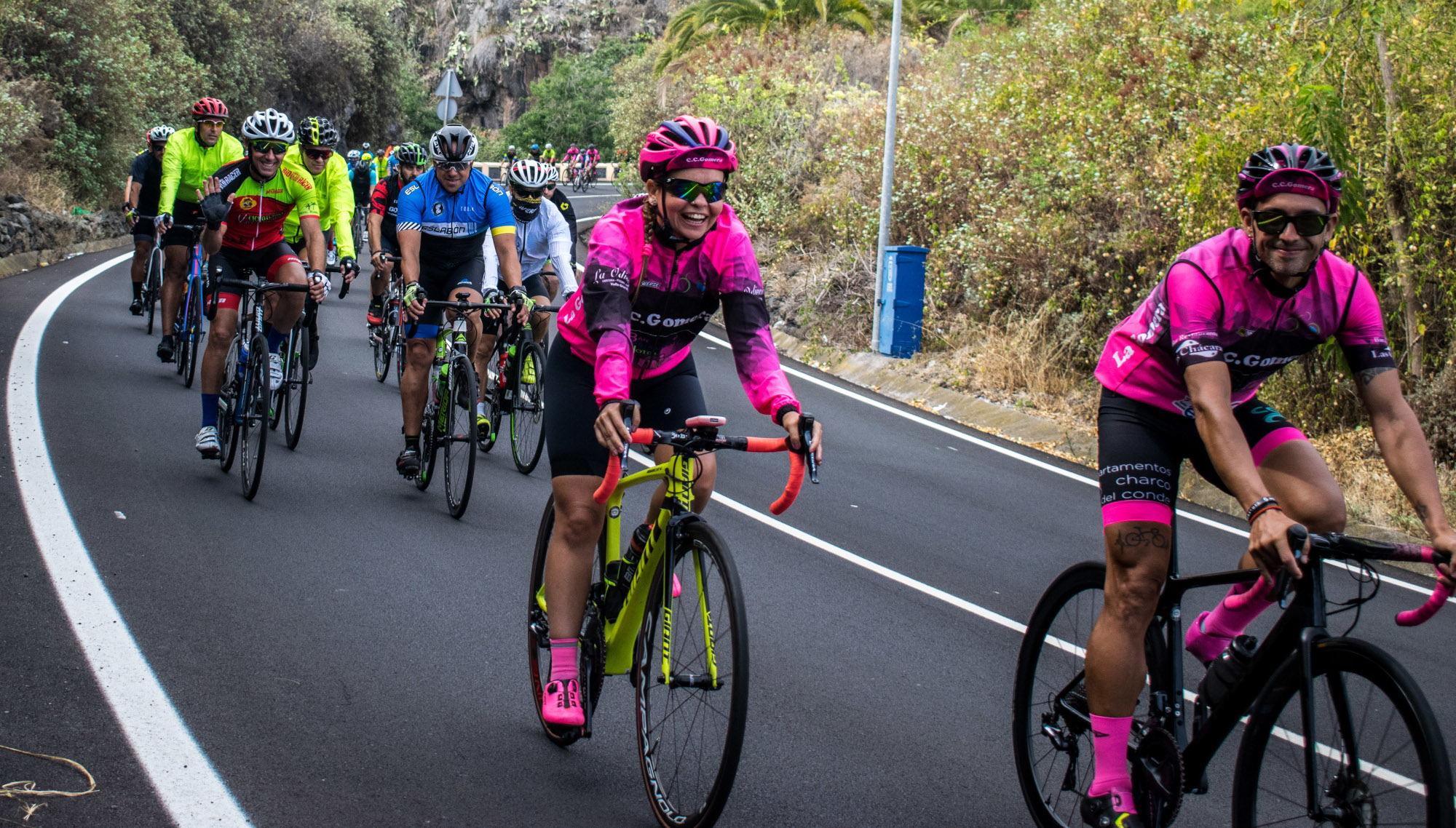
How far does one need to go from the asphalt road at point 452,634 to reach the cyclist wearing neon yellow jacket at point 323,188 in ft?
3.45

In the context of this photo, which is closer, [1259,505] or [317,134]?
[1259,505]

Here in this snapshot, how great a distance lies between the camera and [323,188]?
11156 millimetres

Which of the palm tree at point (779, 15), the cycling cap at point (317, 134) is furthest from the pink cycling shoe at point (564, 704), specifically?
the palm tree at point (779, 15)

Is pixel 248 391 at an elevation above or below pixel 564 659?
above

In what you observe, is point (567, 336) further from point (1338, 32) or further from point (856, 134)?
point (856, 134)

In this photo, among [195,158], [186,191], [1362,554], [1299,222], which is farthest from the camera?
[186,191]

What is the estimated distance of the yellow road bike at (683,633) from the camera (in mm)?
3588

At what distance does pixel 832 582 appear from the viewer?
277 inches

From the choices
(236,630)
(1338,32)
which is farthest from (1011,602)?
(1338,32)

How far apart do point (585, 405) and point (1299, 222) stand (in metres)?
2.26

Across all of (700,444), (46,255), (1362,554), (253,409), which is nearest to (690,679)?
(700,444)

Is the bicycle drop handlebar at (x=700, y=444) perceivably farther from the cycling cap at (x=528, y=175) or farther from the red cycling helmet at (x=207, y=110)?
the red cycling helmet at (x=207, y=110)

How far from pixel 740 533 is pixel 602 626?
373 centimetres

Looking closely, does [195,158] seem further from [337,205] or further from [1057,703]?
[1057,703]
